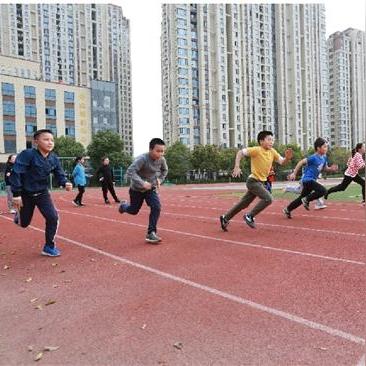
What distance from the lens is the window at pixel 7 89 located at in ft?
219

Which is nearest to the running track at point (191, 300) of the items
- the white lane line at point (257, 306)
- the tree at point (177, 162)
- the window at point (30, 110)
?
the white lane line at point (257, 306)

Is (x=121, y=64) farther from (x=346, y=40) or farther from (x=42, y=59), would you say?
(x=346, y=40)

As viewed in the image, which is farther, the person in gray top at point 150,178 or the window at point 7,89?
the window at point 7,89

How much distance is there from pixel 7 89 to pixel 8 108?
300cm

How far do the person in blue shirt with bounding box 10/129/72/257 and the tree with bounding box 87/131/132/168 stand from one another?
4951 cm

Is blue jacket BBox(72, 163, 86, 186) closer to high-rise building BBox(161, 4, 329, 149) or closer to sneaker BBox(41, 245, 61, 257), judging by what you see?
sneaker BBox(41, 245, 61, 257)

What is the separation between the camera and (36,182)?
233 inches

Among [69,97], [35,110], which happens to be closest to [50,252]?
[35,110]

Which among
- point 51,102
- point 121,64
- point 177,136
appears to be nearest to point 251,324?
point 51,102

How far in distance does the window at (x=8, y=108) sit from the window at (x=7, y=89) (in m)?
1.53

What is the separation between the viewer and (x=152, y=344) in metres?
2.95

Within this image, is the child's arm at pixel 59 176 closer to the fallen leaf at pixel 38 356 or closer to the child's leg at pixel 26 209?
the child's leg at pixel 26 209

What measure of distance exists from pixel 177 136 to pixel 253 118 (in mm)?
19813

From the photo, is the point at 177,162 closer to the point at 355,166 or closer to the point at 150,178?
the point at 355,166
